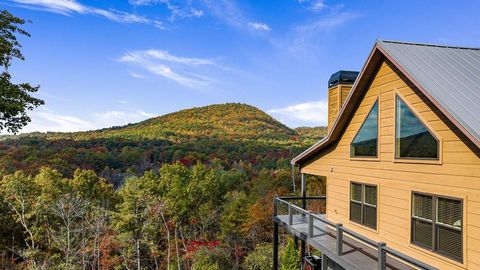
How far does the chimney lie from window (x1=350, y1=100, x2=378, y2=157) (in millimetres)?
2276

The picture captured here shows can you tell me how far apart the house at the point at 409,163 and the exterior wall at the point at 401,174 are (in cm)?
2

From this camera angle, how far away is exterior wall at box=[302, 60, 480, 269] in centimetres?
592

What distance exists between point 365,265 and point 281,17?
70.3ft

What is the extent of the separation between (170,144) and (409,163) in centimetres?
8475

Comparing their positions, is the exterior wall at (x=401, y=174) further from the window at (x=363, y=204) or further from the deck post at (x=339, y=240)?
the deck post at (x=339, y=240)

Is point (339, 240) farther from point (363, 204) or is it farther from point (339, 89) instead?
point (339, 89)

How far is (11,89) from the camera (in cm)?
1046

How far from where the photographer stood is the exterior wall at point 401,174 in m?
5.92

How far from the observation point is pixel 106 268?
102 feet

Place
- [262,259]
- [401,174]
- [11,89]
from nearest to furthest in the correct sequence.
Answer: [401,174] → [11,89] → [262,259]

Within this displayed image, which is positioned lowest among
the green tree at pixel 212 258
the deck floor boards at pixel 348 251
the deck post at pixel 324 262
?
the green tree at pixel 212 258

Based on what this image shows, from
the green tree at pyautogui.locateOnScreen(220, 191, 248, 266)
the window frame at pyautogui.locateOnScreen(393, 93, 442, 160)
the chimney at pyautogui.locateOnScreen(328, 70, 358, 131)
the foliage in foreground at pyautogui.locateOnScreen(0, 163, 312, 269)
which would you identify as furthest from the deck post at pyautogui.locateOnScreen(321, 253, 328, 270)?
the green tree at pyautogui.locateOnScreen(220, 191, 248, 266)

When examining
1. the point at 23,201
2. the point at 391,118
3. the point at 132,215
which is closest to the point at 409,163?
the point at 391,118

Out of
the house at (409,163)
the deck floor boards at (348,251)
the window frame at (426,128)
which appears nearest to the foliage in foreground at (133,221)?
the deck floor boards at (348,251)
